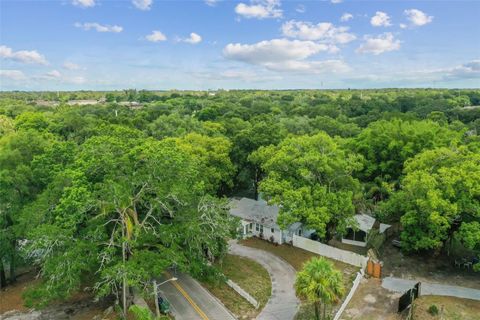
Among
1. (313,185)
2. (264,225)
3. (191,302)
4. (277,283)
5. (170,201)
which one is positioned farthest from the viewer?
(264,225)

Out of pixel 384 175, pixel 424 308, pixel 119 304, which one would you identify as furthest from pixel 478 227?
pixel 119 304

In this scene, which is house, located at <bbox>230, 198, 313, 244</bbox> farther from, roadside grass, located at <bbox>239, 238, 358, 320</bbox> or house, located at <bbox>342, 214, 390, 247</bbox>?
house, located at <bbox>342, 214, 390, 247</bbox>

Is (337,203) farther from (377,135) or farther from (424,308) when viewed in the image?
(377,135)

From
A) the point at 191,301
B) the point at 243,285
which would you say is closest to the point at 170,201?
the point at 191,301

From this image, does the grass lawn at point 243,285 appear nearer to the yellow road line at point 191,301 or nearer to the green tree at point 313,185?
the yellow road line at point 191,301

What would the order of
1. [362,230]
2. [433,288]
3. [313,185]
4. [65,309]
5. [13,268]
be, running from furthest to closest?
[362,230] < [313,185] < [13,268] < [433,288] < [65,309]

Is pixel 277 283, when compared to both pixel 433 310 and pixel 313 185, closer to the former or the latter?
pixel 313 185

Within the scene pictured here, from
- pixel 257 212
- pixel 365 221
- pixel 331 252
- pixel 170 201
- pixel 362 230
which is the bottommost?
pixel 331 252
